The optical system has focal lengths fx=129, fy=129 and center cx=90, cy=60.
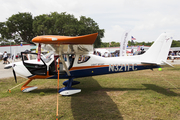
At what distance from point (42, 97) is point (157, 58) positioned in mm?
5790

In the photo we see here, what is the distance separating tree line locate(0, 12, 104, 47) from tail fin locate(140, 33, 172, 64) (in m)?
29.5

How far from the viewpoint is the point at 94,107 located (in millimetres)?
4348

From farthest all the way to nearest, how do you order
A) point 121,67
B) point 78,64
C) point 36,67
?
1. point 121,67
2. point 78,64
3. point 36,67

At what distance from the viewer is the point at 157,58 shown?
21.7 ft

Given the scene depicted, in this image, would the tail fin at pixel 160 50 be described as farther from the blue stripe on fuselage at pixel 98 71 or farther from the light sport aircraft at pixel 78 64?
the blue stripe on fuselage at pixel 98 71

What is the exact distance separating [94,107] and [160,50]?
4.58 m

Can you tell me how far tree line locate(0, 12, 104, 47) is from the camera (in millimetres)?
34562

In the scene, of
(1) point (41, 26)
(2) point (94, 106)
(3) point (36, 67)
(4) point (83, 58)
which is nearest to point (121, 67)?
(4) point (83, 58)

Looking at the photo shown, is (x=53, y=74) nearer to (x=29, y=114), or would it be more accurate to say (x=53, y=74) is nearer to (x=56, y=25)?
(x=29, y=114)

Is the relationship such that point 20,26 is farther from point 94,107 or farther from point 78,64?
point 94,107

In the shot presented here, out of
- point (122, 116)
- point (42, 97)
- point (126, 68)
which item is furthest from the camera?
point (126, 68)

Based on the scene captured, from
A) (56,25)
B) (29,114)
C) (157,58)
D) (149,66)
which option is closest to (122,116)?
(29,114)

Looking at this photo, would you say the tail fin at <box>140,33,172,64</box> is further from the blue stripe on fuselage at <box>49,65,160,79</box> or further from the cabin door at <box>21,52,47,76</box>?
the cabin door at <box>21,52,47,76</box>

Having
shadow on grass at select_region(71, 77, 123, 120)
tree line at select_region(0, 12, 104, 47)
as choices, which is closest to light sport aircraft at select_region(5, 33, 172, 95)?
shadow on grass at select_region(71, 77, 123, 120)
